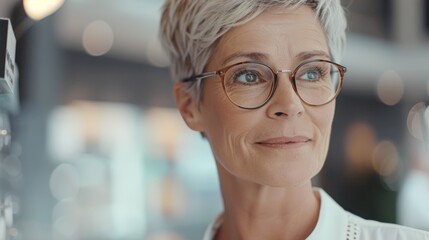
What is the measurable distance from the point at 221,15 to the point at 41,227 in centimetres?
335

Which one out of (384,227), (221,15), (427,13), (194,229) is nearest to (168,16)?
(221,15)

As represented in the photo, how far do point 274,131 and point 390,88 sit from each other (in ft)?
23.5

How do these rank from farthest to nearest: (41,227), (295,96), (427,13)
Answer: (427,13) < (41,227) < (295,96)

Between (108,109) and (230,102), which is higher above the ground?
(230,102)

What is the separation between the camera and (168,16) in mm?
1281

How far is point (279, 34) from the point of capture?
3.59ft

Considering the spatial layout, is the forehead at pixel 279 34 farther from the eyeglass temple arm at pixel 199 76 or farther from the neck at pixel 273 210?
the neck at pixel 273 210

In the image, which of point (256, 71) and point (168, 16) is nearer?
point (256, 71)

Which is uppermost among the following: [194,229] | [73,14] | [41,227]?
[73,14]

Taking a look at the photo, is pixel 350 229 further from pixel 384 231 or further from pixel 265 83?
pixel 265 83

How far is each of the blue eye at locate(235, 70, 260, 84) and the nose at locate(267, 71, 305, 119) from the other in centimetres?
5

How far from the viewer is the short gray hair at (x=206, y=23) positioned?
111 cm

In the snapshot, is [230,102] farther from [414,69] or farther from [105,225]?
[414,69]

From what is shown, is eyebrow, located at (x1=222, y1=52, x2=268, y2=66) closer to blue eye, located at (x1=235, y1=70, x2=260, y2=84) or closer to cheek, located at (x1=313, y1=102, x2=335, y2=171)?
blue eye, located at (x1=235, y1=70, x2=260, y2=84)
